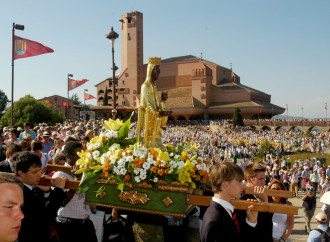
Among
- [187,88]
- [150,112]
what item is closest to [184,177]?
[150,112]

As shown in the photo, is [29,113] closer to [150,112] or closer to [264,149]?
[264,149]

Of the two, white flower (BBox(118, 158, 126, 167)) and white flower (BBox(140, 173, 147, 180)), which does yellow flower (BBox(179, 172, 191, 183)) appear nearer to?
white flower (BBox(140, 173, 147, 180))

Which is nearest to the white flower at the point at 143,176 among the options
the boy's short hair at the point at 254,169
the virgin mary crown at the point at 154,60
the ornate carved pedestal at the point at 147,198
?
the ornate carved pedestal at the point at 147,198

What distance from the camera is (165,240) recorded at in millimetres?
4758

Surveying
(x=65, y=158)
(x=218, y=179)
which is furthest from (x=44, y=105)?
(x=218, y=179)

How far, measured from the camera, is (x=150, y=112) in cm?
542

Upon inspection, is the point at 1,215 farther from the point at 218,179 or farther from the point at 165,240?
the point at 165,240

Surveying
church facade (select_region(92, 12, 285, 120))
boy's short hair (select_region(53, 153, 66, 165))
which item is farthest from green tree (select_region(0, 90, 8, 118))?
boy's short hair (select_region(53, 153, 66, 165))

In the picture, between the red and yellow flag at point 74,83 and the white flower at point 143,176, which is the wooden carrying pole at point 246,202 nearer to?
the white flower at point 143,176

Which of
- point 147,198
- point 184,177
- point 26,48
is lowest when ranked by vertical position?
point 147,198

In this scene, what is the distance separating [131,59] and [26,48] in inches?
2383

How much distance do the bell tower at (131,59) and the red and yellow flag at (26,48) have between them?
5736cm

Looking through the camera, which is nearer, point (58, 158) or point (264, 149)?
point (58, 158)

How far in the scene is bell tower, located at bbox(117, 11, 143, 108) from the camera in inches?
2881
